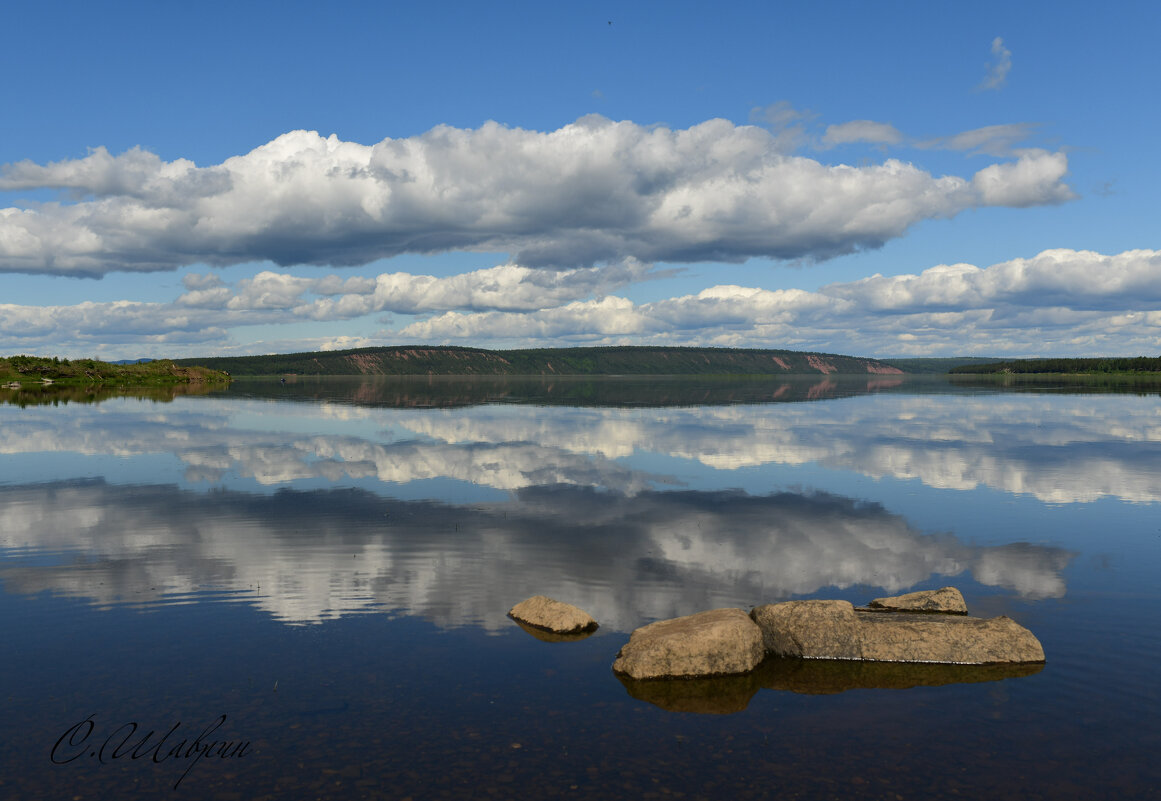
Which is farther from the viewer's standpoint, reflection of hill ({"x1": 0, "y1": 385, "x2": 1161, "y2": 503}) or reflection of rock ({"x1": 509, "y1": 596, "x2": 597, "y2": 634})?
reflection of hill ({"x1": 0, "y1": 385, "x2": 1161, "y2": 503})

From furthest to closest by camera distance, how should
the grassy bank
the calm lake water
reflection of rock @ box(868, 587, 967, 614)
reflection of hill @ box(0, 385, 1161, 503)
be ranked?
the grassy bank → reflection of hill @ box(0, 385, 1161, 503) → reflection of rock @ box(868, 587, 967, 614) → the calm lake water

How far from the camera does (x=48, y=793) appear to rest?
10.8m

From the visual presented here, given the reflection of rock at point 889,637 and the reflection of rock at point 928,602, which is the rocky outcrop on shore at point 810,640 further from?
the reflection of rock at point 928,602

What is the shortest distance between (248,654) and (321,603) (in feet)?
10.7

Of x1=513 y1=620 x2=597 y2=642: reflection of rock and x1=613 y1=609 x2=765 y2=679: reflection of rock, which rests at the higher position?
x1=613 y1=609 x2=765 y2=679: reflection of rock

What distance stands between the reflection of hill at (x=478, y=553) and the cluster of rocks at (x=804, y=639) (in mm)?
2218

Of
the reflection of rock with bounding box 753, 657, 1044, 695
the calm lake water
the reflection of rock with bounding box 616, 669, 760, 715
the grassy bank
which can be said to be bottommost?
the reflection of rock with bounding box 753, 657, 1044, 695

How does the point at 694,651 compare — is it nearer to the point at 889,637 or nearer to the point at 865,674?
the point at 865,674

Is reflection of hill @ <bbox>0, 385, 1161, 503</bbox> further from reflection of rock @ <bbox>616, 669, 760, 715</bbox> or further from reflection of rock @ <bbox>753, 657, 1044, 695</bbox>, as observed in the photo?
reflection of rock @ <bbox>616, 669, 760, 715</bbox>

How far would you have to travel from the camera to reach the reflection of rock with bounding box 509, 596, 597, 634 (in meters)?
17.1

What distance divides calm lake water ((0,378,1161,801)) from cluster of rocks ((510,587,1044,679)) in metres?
0.52

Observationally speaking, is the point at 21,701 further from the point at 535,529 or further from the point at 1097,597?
the point at 1097,597

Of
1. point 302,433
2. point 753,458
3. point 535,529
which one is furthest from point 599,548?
point 302,433
